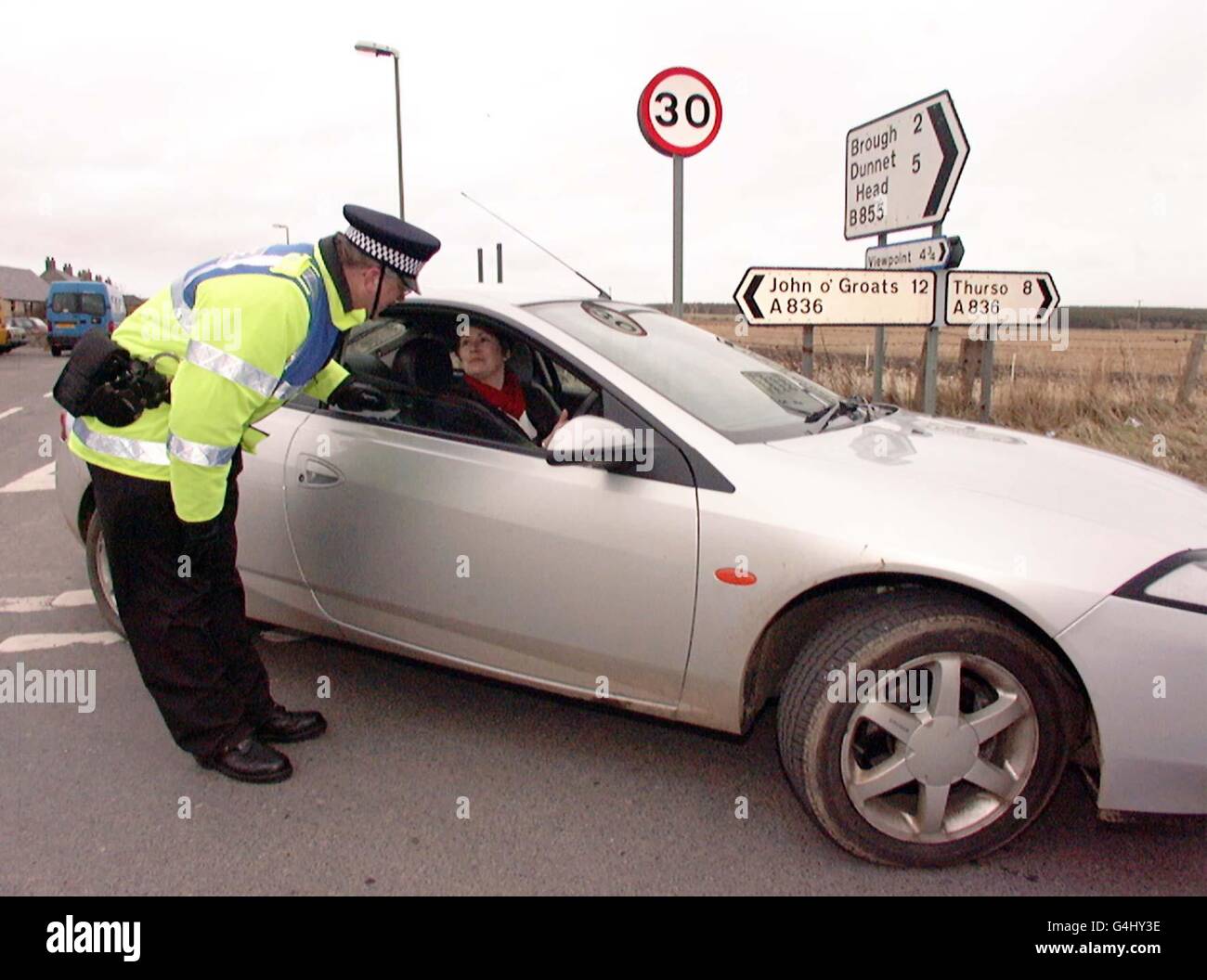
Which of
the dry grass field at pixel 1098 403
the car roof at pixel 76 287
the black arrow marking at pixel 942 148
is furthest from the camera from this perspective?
the car roof at pixel 76 287

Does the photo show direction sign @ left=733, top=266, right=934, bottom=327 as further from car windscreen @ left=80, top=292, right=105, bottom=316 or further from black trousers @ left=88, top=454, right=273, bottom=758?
car windscreen @ left=80, top=292, right=105, bottom=316

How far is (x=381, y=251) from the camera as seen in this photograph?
8.89ft

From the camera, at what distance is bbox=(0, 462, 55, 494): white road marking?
7312 mm

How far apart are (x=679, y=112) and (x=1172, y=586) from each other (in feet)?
13.4

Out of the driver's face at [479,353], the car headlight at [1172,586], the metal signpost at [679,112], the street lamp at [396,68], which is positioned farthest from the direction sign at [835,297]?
the street lamp at [396,68]

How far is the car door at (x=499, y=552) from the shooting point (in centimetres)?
258

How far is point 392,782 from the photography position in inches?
116

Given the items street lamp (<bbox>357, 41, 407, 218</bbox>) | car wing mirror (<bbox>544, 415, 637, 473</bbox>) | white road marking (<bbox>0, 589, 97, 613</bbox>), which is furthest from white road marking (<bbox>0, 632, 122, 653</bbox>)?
street lamp (<bbox>357, 41, 407, 218</bbox>)

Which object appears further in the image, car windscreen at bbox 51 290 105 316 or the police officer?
car windscreen at bbox 51 290 105 316

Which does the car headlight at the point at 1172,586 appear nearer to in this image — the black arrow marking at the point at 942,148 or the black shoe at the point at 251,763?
the black shoe at the point at 251,763

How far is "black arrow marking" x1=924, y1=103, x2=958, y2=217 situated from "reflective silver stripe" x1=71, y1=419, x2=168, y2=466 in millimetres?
4941
